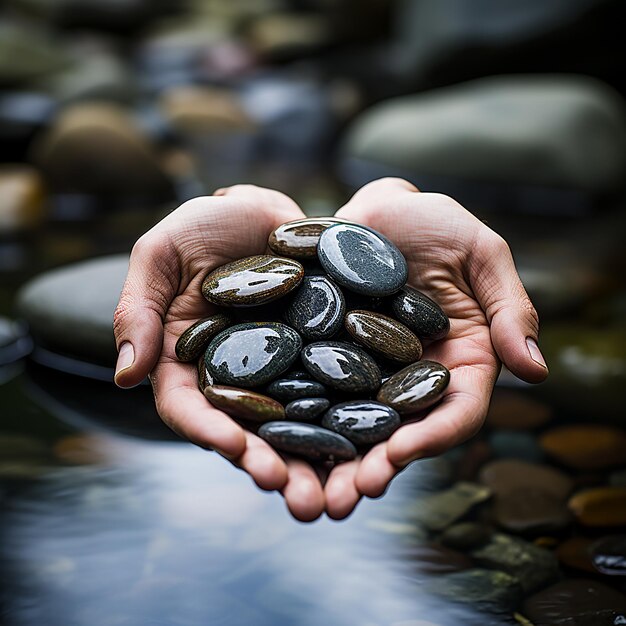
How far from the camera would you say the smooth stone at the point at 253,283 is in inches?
55.5

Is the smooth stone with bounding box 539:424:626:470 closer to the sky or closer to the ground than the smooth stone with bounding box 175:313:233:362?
closer to the ground

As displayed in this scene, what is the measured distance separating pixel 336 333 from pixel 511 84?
4.51m

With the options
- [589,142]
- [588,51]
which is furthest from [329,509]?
[588,51]

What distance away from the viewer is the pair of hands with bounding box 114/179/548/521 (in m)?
1.17

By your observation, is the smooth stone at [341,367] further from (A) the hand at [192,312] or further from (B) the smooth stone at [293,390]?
(A) the hand at [192,312]

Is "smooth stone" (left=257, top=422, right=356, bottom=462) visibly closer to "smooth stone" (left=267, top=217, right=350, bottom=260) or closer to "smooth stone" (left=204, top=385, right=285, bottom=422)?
"smooth stone" (left=204, top=385, right=285, bottom=422)

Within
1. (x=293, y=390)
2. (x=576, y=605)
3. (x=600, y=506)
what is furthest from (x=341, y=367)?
(x=600, y=506)

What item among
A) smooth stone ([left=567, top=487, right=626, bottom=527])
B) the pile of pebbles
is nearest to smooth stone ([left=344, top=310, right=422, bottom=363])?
the pile of pebbles

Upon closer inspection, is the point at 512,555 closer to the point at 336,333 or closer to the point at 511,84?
the point at 336,333

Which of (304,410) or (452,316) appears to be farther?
(452,316)

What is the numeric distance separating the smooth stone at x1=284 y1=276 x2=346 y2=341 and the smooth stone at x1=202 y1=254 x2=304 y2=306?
0.09 feet

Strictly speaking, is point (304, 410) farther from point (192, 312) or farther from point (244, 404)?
point (192, 312)

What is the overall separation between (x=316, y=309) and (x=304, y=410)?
21 centimetres

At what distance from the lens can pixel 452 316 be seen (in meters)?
1.53
